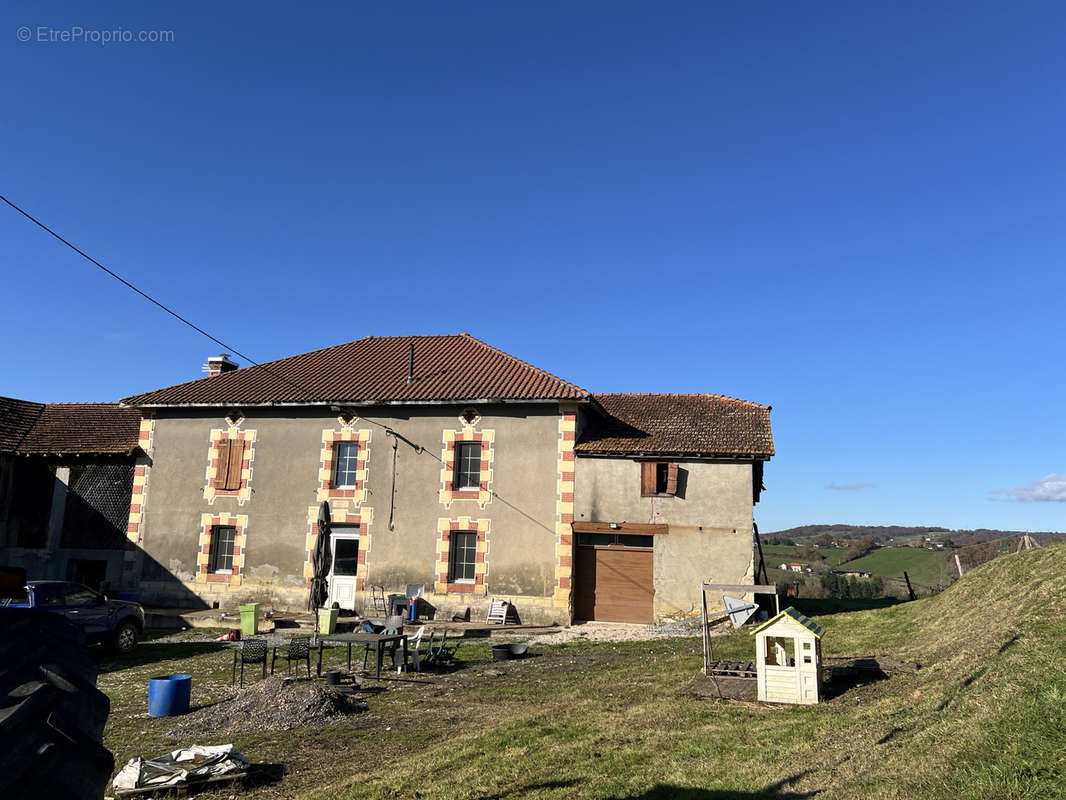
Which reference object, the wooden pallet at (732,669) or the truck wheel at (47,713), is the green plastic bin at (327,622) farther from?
the truck wheel at (47,713)

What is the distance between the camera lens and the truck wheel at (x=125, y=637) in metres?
16.2

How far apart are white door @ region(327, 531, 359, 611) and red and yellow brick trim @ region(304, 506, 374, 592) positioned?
0.79 ft

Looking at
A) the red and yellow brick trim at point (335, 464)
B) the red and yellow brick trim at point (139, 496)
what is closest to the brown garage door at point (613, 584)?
the red and yellow brick trim at point (335, 464)

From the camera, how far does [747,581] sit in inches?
760

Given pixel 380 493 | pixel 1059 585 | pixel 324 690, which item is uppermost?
pixel 380 493

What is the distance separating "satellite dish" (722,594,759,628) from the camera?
1900cm

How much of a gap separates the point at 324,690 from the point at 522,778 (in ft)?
14.6

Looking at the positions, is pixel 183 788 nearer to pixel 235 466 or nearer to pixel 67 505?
pixel 235 466

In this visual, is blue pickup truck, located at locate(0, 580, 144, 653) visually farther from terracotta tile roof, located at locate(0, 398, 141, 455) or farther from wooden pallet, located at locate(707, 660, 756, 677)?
wooden pallet, located at locate(707, 660, 756, 677)

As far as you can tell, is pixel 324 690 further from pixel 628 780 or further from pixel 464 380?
pixel 464 380

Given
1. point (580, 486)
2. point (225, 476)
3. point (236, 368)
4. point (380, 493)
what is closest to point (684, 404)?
point (580, 486)

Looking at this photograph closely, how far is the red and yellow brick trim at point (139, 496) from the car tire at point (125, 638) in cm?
677

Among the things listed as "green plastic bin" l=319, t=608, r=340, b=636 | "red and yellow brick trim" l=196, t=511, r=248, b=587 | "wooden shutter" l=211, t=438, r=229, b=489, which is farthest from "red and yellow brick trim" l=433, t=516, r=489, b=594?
"wooden shutter" l=211, t=438, r=229, b=489

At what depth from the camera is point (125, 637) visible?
16438 millimetres
